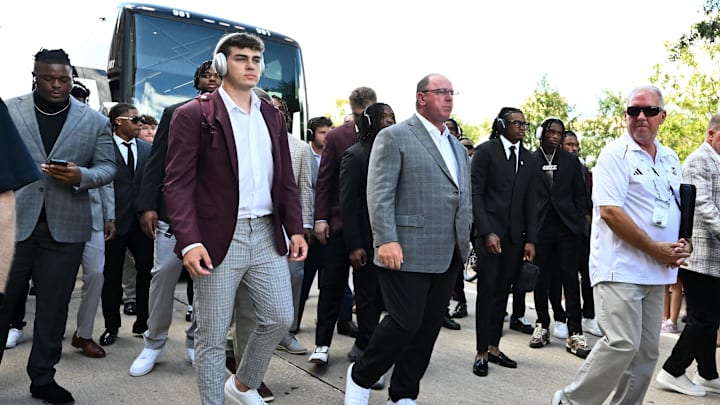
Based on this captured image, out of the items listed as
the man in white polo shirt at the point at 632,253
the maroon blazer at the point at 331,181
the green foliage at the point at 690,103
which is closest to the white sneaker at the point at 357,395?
the man in white polo shirt at the point at 632,253

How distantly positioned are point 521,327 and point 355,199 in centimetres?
281

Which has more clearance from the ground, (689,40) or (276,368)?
(689,40)

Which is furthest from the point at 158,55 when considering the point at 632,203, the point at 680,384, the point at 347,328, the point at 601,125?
Answer: the point at 601,125

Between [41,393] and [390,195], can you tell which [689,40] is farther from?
[41,393]

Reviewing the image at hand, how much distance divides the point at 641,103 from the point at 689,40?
895 cm

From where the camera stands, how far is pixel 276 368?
4.71 meters

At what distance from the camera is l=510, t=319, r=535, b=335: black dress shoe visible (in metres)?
6.40

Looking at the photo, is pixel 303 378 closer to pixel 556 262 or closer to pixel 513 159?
pixel 513 159

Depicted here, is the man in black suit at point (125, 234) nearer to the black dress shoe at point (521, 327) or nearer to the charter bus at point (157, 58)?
the charter bus at point (157, 58)

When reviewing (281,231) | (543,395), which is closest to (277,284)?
(281,231)

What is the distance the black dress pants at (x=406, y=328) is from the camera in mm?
3615

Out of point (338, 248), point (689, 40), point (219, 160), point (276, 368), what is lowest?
point (276, 368)

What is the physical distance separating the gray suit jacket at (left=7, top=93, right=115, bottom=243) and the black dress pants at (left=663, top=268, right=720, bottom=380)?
13.5ft

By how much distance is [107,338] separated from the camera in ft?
17.3
